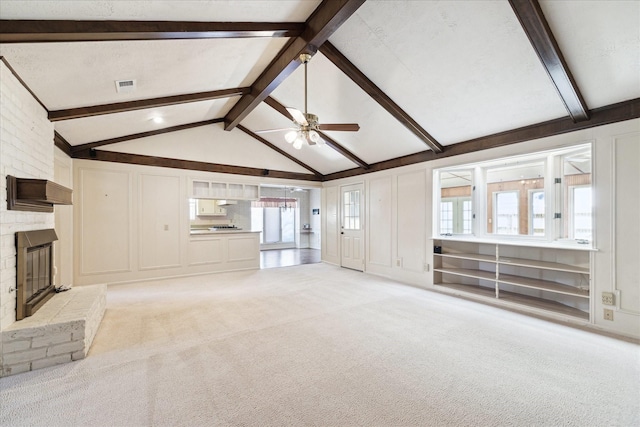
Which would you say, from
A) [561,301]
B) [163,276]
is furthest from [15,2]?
[561,301]

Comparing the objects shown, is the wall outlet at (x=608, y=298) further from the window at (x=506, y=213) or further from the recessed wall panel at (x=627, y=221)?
the window at (x=506, y=213)

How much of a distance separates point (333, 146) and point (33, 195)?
4668 millimetres

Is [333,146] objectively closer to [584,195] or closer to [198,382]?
[584,195]

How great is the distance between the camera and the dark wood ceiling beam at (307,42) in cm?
247

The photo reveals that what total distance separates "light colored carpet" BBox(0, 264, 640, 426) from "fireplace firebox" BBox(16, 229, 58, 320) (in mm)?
661

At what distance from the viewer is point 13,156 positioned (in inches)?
98.7

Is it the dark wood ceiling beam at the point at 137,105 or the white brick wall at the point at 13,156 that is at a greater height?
the dark wood ceiling beam at the point at 137,105

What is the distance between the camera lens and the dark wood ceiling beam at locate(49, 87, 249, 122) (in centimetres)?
337

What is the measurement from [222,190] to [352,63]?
431 centimetres

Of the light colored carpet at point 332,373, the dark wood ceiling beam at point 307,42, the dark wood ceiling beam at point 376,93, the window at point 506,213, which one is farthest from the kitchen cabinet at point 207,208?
the window at point 506,213

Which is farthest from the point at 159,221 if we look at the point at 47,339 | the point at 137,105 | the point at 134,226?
the point at 47,339

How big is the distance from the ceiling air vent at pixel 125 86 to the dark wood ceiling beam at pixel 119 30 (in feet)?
3.19

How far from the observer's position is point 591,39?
2504 mm

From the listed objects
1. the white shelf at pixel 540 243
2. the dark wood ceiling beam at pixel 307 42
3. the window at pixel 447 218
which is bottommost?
the white shelf at pixel 540 243
